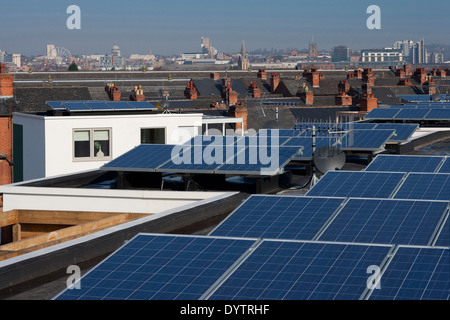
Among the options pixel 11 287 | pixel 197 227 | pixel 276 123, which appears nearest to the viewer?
pixel 11 287

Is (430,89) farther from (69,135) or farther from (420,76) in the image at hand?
(69,135)

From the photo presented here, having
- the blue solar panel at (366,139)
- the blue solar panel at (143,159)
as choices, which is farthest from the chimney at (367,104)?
the blue solar panel at (143,159)

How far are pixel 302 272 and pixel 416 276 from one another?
5.40 feet

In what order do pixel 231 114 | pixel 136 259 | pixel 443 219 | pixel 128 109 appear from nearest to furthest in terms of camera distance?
pixel 136 259 → pixel 443 219 → pixel 128 109 → pixel 231 114

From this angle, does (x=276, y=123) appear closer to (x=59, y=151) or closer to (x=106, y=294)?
(x=59, y=151)

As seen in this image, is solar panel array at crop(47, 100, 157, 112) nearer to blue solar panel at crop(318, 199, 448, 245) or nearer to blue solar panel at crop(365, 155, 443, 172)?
blue solar panel at crop(365, 155, 443, 172)

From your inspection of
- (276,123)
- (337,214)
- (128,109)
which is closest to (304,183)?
(337,214)

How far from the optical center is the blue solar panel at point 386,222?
1468 centimetres

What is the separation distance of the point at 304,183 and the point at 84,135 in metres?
19.8

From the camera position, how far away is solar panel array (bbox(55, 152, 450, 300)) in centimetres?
1085

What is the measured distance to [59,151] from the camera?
141ft

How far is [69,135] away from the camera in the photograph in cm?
4328

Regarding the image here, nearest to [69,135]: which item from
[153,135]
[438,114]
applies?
[153,135]
